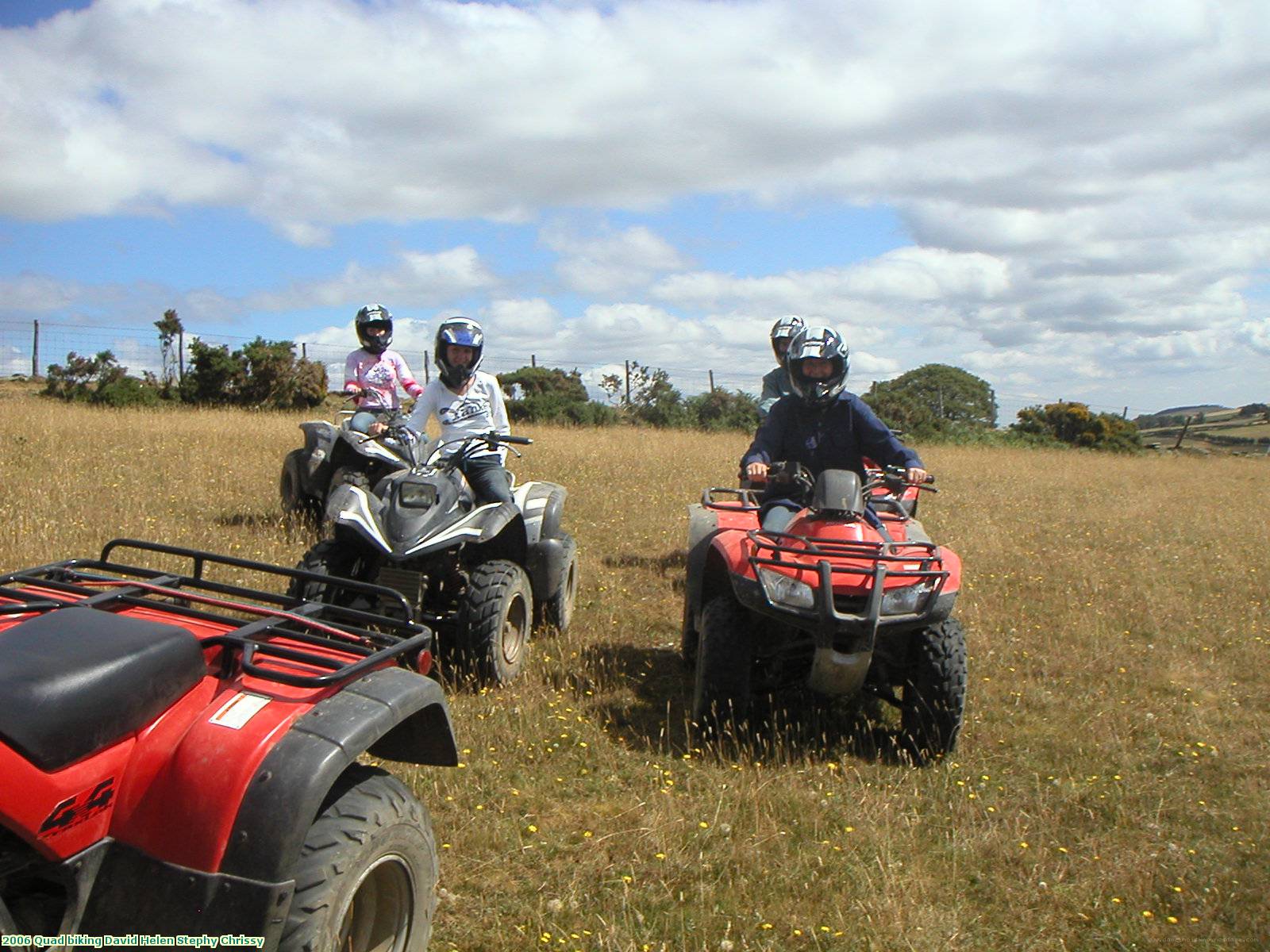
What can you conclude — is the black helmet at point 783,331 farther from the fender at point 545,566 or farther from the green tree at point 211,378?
the green tree at point 211,378

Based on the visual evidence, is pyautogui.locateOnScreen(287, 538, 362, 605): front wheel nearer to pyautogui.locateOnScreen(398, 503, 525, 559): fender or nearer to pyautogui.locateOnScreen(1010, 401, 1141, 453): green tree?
pyautogui.locateOnScreen(398, 503, 525, 559): fender

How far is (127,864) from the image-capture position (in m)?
2.14

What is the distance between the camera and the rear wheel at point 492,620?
5.23 m

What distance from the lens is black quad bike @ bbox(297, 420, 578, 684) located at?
5230mm

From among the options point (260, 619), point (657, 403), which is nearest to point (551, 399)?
point (657, 403)

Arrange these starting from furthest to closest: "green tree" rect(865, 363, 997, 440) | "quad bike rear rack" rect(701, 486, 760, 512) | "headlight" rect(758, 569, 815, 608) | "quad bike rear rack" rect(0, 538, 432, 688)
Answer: "green tree" rect(865, 363, 997, 440)
"quad bike rear rack" rect(701, 486, 760, 512)
"headlight" rect(758, 569, 815, 608)
"quad bike rear rack" rect(0, 538, 432, 688)

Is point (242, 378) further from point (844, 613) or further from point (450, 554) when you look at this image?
point (844, 613)

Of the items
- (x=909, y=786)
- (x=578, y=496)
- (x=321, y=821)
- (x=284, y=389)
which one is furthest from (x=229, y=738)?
(x=284, y=389)

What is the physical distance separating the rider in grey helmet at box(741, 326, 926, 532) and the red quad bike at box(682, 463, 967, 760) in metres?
0.44

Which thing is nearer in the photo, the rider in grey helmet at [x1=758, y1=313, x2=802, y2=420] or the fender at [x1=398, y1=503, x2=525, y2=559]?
the fender at [x1=398, y1=503, x2=525, y2=559]

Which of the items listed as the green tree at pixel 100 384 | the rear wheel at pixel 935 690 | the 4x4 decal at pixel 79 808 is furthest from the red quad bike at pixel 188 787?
the green tree at pixel 100 384

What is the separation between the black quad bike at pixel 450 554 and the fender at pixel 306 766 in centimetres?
250

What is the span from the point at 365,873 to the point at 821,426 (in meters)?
4.06

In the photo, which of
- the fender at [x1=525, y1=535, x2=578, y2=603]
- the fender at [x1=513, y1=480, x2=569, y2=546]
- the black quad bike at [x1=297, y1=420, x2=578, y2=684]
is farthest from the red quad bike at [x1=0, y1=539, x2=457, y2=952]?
the fender at [x1=513, y1=480, x2=569, y2=546]
